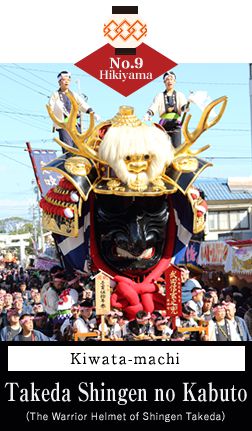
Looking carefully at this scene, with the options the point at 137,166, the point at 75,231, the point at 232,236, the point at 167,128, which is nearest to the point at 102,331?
the point at 75,231

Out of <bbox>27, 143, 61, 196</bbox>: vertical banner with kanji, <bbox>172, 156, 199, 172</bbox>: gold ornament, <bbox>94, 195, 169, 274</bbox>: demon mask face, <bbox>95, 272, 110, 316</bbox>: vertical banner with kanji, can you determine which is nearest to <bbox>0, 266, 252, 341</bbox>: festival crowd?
<bbox>95, 272, 110, 316</bbox>: vertical banner with kanji

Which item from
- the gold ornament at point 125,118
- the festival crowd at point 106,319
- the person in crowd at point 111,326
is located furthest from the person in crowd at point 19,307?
the gold ornament at point 125,118

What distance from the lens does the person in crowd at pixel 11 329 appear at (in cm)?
478

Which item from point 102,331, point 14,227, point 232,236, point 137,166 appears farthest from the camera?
point 14,227

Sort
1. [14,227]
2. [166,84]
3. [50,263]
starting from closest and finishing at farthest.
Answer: [166,84]
[50,263]
[14,227]

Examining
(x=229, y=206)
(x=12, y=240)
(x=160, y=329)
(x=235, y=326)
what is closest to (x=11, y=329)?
(x=160, y=329)

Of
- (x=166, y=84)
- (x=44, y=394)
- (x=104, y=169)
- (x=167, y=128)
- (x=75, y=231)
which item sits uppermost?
(x=166, y=84)

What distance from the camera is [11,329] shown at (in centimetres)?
482

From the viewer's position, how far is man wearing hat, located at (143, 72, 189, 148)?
19.1ft

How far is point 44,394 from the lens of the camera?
162 inches

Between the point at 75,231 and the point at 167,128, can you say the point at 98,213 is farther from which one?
the point at 167,128

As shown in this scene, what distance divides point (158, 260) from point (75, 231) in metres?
0.74

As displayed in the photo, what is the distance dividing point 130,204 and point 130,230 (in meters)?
0.21

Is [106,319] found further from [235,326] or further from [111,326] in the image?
[235,326]
